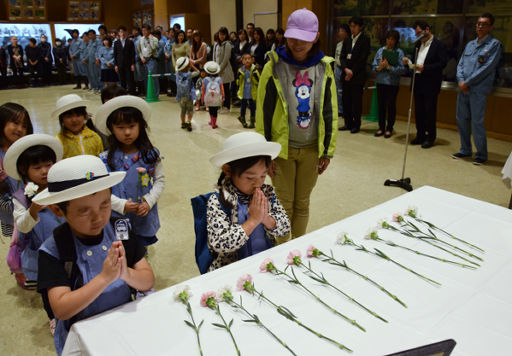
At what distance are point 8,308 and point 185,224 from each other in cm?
149

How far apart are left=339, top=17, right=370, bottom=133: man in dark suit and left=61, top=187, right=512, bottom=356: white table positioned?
5.20 m

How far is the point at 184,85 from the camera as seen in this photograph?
22.7ft

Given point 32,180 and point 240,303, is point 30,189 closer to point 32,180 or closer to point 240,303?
point 32,180

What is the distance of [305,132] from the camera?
2.60 m

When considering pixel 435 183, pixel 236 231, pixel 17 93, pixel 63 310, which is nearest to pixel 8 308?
pixel 63 310

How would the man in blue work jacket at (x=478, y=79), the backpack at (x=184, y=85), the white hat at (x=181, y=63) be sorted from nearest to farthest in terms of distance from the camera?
the man in blue work jacket at (x=478, y=79) < the backpack at (x=184, y=85) < the white hat at (x=181, y=63)

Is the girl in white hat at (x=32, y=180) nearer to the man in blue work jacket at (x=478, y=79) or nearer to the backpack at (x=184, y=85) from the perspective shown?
the man in blue work jacket at (x=478, y=79)

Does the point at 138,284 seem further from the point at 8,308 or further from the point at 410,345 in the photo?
the point at 8,308

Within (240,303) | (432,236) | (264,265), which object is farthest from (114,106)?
(432,236)

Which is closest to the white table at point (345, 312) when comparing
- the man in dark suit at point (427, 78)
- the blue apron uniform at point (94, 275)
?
the blue apron uniform at point (94, 275)

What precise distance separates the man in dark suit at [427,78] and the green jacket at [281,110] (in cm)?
338

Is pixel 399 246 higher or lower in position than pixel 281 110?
lower

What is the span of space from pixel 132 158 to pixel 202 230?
2.64 feet

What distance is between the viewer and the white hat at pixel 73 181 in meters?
1.26
